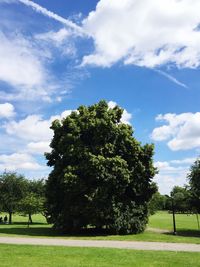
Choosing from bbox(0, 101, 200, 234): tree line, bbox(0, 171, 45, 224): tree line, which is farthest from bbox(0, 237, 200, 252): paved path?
bbox(0, 171, 45, 224): tree line

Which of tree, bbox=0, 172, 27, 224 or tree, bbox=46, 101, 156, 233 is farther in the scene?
tree, bbox=0, 172, 27, 224

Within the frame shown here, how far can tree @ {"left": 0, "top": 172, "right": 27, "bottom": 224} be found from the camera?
65.0 meters

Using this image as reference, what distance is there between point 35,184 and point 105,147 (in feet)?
121

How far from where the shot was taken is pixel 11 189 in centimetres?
6619

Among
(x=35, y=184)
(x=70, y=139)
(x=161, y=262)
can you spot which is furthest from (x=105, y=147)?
(x=35, y=184)

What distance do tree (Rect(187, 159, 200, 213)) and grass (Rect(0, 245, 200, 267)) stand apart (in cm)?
1966

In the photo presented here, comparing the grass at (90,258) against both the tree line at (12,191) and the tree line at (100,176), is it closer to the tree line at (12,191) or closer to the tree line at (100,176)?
the tree line at (100,176)

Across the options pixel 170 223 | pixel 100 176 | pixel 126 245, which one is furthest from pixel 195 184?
pixel 170 223

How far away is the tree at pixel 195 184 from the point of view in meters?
40.2

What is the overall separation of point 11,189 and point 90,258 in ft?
164

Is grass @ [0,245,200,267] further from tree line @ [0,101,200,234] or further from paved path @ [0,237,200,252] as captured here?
tree line @ [0,101,200,234]

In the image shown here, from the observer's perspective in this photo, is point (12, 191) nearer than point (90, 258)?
No

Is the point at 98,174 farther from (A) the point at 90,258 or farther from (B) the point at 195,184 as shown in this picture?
(A) the point at 90,258

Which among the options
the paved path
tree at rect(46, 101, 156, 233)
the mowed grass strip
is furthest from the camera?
the mowed grass strip
